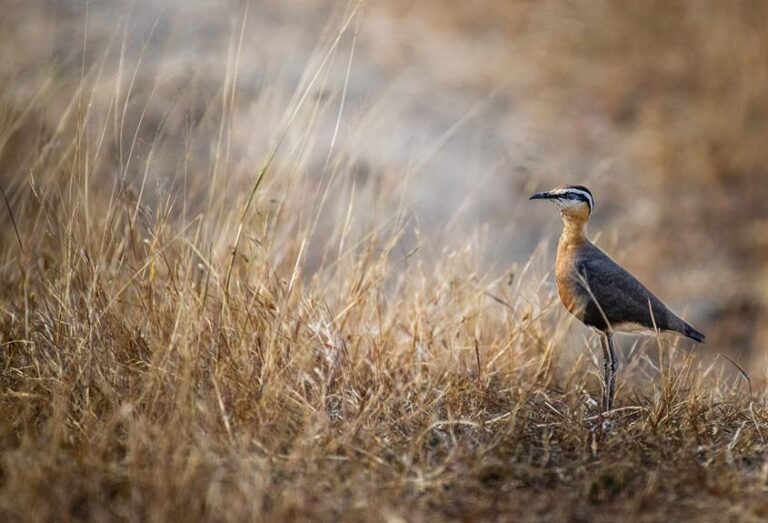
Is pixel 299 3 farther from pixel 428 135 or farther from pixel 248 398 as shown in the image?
pixel 248 398

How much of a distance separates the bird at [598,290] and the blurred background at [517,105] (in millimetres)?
3469

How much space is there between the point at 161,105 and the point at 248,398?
5.19 m

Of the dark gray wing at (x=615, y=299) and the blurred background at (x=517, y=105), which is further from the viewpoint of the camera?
the blurred background at (x=517, y=105)

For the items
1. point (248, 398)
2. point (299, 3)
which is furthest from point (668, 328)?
point (299, 3)

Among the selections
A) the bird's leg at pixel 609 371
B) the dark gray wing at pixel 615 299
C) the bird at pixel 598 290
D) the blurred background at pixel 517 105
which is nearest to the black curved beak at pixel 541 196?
the bird at pixel 598 290

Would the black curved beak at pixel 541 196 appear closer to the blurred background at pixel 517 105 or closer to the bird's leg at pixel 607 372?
the bird's leg at pixel 607 372

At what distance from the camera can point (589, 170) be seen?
8.66 metres

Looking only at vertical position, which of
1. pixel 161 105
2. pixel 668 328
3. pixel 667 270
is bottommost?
pixel 667 270

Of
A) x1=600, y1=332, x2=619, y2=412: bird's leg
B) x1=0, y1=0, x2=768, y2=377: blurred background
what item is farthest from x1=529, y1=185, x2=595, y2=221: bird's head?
x1=0, y1=0, x2=768, y2=377: blurred background

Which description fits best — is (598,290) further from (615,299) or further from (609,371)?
(609,371)

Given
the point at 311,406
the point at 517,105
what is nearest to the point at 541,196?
the point at 311,406

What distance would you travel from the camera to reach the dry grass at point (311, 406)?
2570 millimetres

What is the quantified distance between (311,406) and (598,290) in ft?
3.13

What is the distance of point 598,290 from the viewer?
3.17 metres
